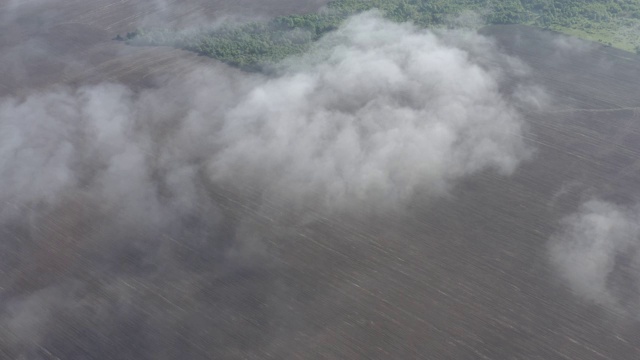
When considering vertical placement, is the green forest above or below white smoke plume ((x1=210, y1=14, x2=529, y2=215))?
above

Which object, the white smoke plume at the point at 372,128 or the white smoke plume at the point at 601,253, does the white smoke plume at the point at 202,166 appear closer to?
the white smoke plume at the point at 372,128

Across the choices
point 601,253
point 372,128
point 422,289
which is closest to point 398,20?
point 372,128

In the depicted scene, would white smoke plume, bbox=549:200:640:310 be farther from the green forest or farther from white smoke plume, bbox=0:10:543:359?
the green forest

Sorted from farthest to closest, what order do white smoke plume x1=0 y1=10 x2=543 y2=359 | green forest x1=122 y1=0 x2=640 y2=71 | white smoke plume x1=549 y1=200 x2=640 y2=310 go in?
green forest x1=122 y1=0 x2=640 y2=71, white smoke plume x1=549 y1=200 x2=640 y2=310, white smoke plume x1=0 y1=10 x2=543 y2=359

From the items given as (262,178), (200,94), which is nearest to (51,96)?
(200,94)

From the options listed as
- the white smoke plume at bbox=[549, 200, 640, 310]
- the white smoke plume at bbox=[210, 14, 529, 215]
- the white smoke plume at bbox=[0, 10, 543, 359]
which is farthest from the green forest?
the white smoke plume at bbox=[549, 200, 640, 310]

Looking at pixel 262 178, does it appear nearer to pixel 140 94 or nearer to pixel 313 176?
pixel 313 176

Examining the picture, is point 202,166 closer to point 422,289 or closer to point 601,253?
point 422,289
